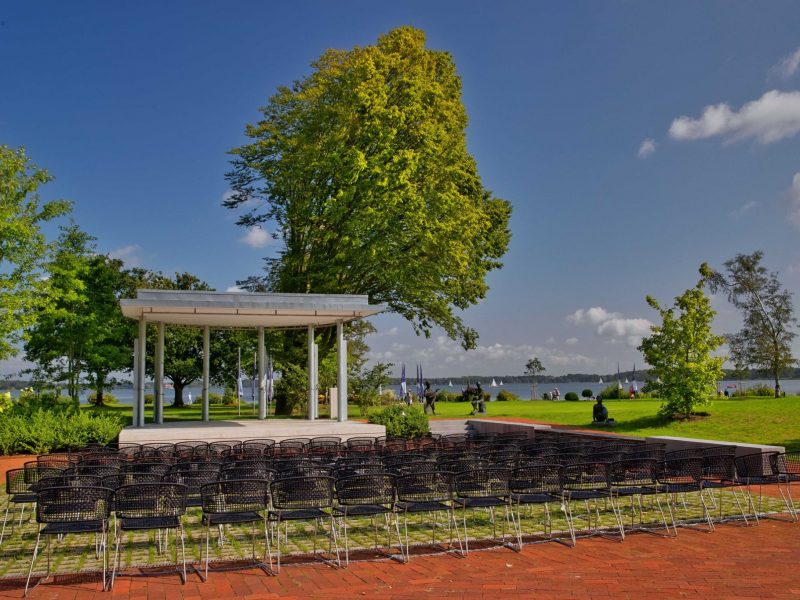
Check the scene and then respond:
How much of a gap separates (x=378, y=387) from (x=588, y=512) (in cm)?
1983

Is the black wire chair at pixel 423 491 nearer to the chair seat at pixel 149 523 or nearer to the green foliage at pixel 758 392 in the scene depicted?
the chair seat at pixel 149 523

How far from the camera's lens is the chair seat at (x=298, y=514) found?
25.3ft

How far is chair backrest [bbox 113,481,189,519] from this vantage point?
23.7 ft

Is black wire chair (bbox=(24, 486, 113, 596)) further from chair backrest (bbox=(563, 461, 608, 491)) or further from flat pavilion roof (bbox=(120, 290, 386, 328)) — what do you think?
flat pavilion roof (bbox=(120, 290, 386, 328))

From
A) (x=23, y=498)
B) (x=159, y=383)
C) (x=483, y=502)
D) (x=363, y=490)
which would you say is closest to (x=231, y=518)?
(x=363, y=490)

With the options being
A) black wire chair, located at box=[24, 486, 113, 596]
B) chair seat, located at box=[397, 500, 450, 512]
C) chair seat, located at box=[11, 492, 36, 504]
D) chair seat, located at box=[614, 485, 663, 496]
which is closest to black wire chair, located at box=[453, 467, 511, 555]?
chair seat, located at box=[397, 500, 450, 512]

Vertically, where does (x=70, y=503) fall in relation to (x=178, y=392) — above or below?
below

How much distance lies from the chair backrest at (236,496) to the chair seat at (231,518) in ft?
0.19

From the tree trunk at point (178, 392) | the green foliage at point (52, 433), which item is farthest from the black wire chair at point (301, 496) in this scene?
the tree trunk at point (178, 392)

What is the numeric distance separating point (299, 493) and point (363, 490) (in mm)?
741

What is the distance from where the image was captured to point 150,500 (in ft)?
23.9

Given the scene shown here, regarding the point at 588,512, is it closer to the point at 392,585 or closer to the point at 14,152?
the point at 392,585

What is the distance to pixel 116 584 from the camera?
6.61 m

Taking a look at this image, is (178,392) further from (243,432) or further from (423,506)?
(423,506)
